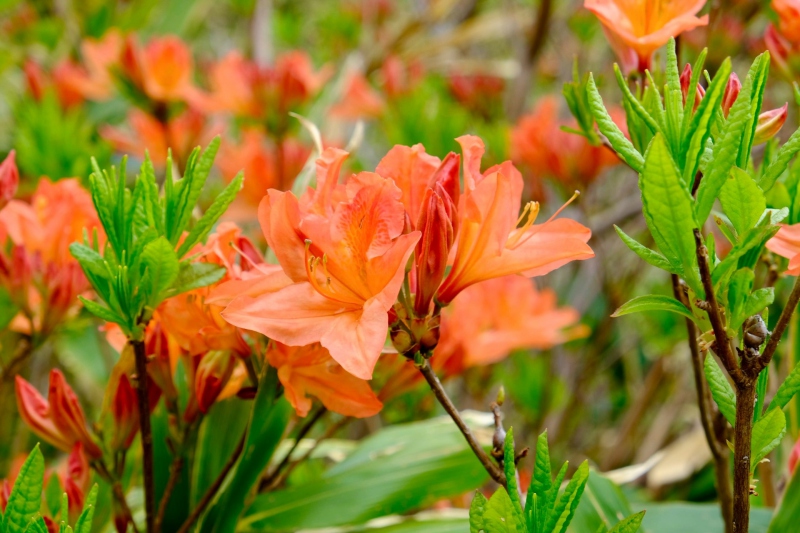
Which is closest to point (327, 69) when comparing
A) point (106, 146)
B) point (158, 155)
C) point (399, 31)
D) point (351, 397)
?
point (158, 155)

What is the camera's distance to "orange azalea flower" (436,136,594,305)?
18.1 inches

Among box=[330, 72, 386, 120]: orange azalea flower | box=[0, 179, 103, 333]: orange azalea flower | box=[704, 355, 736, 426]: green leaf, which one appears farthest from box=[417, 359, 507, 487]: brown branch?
box=[330, 72, 386, 120]: orange azalea flower

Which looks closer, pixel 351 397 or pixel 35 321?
pixel 351 397

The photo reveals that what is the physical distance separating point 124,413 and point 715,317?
416 millimetres

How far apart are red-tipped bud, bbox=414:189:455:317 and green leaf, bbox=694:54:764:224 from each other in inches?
5.5

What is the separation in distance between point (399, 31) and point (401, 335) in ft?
6.47

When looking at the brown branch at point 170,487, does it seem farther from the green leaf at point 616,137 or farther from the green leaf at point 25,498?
the green leaf at point 616,137

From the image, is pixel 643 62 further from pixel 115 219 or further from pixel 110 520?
pixel 110 520

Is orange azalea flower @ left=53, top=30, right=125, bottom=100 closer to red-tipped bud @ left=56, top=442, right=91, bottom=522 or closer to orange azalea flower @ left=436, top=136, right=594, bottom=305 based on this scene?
red-tipped bud @ left=56, top=442, right=91, bottom=522

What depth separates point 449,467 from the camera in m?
0.72

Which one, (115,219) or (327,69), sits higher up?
(327,69)

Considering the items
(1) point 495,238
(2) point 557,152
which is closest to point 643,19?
(1) point 495,238

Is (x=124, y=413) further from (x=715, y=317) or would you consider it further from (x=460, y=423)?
(x=715, y=317)

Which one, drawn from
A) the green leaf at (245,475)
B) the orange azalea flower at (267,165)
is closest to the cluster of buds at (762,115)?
the green leaf at (245,475)
